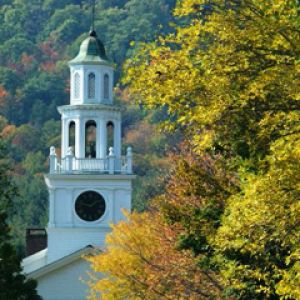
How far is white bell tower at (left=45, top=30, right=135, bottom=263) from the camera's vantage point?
275ft

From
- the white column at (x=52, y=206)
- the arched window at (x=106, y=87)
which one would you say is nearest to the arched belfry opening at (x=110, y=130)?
the arched window at (x=106, y=87)

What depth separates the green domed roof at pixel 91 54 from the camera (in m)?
85.6

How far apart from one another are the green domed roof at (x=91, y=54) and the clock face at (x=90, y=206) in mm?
5802

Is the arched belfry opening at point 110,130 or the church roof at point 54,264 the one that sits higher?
the arched belfry opening at point 110,130

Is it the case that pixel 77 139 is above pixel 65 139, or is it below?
below

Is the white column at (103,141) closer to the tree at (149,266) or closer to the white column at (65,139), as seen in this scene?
the white column at (65,139)

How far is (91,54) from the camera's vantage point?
3403 inches

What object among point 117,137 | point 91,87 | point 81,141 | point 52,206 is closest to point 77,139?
point 81,141

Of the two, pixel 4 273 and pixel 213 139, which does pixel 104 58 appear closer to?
pixel 4 273

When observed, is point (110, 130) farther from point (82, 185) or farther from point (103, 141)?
point (82, 185)

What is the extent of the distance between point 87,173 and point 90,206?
6.83 feet

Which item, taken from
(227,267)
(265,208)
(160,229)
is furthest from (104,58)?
(265,208)

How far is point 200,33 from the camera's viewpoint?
31.7 metres

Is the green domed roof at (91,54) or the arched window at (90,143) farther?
the green domed roof at (91,54)
